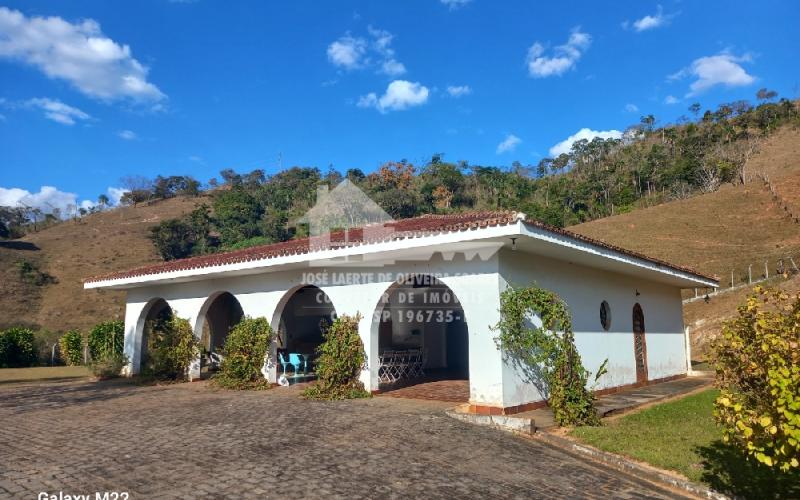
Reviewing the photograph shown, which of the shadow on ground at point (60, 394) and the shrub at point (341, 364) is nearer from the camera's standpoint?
the shrub at point (341, 364)

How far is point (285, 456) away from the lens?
5930 mm

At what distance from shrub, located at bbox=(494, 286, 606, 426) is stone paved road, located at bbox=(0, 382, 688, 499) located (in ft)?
4.07

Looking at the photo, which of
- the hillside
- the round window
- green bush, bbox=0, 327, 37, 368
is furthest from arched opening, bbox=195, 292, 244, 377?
the hillside

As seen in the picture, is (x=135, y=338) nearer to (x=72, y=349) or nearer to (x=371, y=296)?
(x=371, y=296)

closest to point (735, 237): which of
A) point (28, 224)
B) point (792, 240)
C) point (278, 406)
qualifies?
point (792, 240)

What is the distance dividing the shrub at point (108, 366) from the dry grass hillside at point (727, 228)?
26.9m

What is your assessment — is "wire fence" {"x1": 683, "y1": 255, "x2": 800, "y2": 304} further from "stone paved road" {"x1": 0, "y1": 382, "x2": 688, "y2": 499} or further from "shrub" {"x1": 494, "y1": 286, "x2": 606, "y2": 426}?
"stone paved road" {"x1": 0, "y1": 382, "x2": 688, "y2": 499}

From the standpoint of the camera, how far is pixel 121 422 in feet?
26.4

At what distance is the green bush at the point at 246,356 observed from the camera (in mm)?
11727

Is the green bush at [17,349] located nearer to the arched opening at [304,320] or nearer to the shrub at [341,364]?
the arched opening at [304,320]

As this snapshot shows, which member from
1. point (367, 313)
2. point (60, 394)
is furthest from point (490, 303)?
point (60, 394)

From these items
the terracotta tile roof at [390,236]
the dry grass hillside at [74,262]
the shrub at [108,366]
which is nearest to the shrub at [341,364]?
the terracotta tile roof at [390,236]

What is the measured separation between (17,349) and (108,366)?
11.1 metres

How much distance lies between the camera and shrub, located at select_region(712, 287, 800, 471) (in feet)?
11.9
